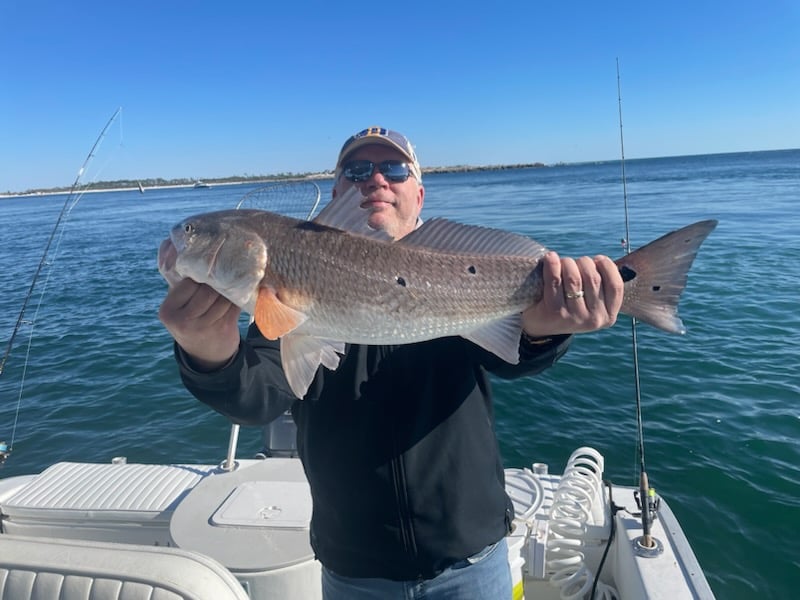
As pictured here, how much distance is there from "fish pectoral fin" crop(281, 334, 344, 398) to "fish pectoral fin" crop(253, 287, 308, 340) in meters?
0.08

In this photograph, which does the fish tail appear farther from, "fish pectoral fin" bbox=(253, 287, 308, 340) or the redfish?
"fish pectoral fin" bbox=(253, 287, 308, 340)

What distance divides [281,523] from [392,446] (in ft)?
5.59

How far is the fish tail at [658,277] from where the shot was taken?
104 inches

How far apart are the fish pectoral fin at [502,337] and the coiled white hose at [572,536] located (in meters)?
2.42

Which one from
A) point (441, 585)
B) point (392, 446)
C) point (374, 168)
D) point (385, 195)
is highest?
point (374, 168)

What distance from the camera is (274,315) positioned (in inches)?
94.7

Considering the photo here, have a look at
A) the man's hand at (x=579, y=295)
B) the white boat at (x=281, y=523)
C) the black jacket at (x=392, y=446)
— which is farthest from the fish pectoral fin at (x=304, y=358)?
the white boat at (x=281, y=523)

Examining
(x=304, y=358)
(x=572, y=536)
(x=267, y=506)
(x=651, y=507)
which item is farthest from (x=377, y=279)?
(x=572, y=536)

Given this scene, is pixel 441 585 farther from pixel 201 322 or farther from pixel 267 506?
pixel 267 506

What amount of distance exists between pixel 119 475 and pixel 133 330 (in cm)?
1104

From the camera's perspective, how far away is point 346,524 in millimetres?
2412

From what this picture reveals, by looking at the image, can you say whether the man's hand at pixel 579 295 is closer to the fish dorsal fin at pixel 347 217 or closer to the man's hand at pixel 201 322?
the fish dorsal fin at pixel 347 217

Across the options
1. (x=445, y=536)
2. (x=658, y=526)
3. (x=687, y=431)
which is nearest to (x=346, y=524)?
(x=445, y=536)

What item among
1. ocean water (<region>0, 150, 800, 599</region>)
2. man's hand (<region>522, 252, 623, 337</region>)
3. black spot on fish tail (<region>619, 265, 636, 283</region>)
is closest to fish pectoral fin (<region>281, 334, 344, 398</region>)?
man's hand (<region>522, 252, 623, 337</region>)
